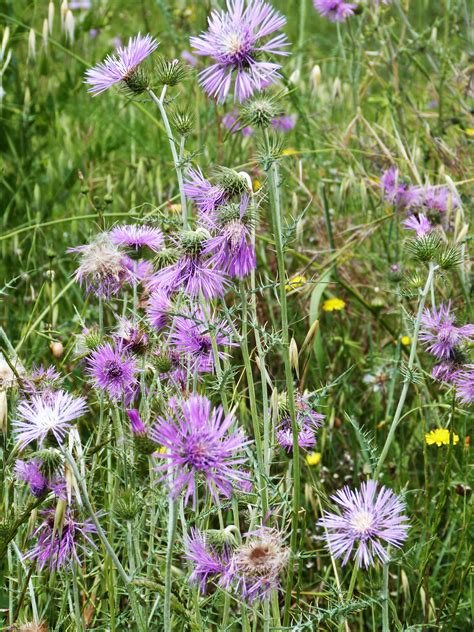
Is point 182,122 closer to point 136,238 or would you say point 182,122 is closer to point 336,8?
point 136,238

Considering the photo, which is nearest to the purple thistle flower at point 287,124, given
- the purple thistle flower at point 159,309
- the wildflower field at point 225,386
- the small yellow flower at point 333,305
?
the wildflower field at point 225,386

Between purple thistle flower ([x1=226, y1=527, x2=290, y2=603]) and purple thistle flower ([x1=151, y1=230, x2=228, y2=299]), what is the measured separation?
1.11 feet

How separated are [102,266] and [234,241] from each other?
1.01 ft

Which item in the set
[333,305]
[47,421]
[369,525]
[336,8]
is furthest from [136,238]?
[336,8]

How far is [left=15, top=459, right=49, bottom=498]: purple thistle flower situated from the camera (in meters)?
1.23

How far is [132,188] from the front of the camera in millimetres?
2988

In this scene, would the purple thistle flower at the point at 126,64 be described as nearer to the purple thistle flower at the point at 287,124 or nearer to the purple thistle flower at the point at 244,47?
the purple thistle flower at the point at 244,47

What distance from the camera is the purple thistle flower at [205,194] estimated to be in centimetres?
123

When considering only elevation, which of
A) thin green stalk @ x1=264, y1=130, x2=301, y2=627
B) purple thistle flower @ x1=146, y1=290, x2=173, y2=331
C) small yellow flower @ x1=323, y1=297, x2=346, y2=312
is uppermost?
small yellow flower @ x1=323, y1=297, x2=346, y2=312

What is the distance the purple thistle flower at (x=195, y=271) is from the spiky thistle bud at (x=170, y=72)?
284 millimetres

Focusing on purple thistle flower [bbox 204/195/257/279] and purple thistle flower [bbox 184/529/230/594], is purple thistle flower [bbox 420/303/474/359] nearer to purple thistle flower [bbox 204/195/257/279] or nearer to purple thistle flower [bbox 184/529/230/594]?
purple thistle flower [bbox 204/195/257/279]

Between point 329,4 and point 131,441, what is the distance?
2.24 meters

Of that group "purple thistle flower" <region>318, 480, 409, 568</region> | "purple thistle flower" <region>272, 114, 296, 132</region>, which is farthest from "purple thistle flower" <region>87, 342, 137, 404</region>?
"purple thistle flower" <region>272, 114, 296, 132</region>

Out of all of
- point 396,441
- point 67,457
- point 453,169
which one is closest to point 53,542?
point 67,457
